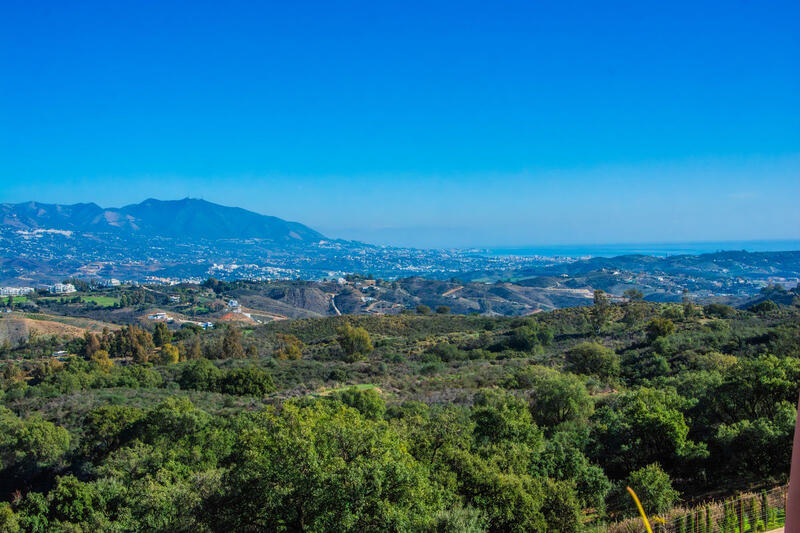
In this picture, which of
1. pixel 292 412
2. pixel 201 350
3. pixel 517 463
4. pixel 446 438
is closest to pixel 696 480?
pixel 517 463

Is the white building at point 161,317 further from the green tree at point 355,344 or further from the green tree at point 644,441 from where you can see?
the green tree at point 644,441

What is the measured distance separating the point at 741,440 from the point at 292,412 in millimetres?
13891

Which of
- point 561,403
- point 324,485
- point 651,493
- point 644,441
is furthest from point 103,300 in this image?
point 651,493

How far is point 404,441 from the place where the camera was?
14.6 metres

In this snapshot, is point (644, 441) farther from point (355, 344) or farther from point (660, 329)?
point (355, 344)

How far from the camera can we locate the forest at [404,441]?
1128 centimetres

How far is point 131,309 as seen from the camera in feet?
352

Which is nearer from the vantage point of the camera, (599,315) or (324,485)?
(324,485)

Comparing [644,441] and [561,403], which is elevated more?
[644,441]

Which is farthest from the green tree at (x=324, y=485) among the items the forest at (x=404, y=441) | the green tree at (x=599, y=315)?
the green tree at (x=599, y=315)

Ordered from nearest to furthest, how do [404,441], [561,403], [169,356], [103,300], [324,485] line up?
[324,485]
[404,441]
[561,403]
[169,356]
[103,300]

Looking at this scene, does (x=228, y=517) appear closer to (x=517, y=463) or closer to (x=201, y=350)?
(x=517, y=463)

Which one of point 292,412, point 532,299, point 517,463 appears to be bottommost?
point 532,299

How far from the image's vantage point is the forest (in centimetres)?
1128
